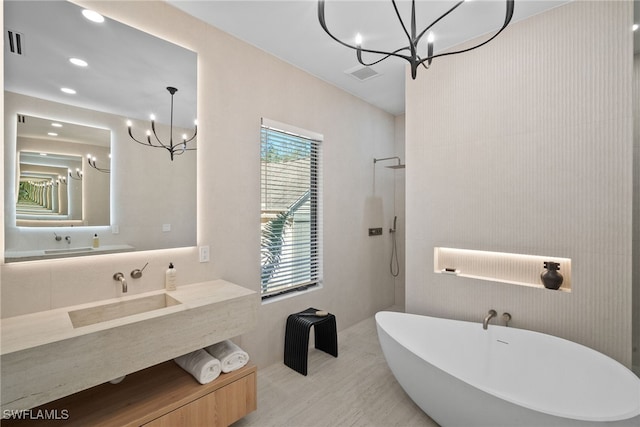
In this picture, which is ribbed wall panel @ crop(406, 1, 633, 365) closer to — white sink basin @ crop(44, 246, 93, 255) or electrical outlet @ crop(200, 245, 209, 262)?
electrical outlet @ crop(200, 245, 209, 262)

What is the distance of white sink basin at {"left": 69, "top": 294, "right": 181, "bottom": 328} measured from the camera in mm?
1699

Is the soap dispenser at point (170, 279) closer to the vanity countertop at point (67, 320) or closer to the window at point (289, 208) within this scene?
the vanity countertop at point (67, 320)

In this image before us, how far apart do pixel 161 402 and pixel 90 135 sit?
1663 mm

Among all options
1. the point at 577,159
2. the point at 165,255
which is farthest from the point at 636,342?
the point at 165,255

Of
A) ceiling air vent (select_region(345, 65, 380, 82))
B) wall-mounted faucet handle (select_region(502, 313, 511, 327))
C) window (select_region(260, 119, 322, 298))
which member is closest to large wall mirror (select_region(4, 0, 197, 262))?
window (select_region(260, 119, 322, 298))

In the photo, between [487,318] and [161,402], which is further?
[487,318]

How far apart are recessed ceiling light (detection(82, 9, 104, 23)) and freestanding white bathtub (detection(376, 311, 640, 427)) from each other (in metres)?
2.79

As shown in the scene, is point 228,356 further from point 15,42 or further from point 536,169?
point 536,169

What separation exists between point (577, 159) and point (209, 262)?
2.83 meters

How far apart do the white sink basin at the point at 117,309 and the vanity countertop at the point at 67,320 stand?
0.09 feet

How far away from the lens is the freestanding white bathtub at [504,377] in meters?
1.53

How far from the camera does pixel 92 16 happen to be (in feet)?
5.92

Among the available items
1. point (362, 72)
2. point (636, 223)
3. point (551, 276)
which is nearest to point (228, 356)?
point (551, 276)

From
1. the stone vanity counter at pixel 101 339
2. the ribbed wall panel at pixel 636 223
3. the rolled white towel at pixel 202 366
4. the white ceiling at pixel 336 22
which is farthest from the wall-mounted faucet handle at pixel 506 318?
the white ceiling at pixel 336 22
